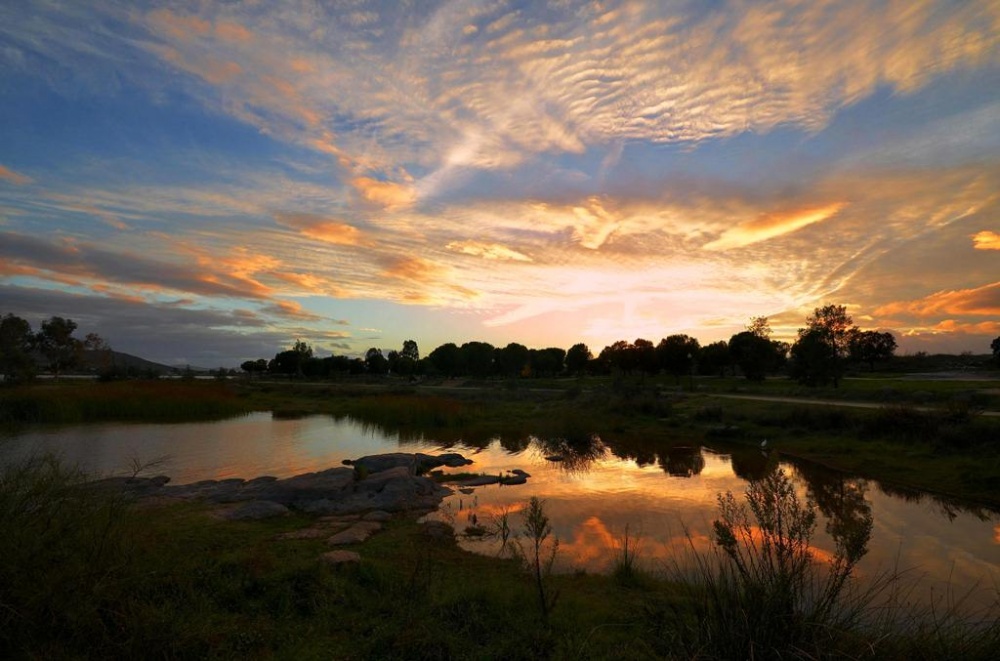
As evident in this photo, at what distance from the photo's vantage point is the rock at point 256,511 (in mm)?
12383

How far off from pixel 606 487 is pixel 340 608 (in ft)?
39.0

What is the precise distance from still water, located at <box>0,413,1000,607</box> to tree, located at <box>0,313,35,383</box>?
28.5 metres

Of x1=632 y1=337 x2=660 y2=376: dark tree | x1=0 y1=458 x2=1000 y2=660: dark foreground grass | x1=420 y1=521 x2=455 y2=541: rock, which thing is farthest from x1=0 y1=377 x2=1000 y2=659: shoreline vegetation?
x1=632 y1=337 x2=660 y2=376: dark tree

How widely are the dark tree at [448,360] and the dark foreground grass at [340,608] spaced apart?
110 m

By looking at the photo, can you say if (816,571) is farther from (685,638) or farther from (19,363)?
(19,363)

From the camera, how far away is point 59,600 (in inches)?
187

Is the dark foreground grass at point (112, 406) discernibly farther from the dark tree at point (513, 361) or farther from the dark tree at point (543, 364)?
the dark tree at point (543, 364)

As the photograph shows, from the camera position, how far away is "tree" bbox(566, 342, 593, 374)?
4459 inches

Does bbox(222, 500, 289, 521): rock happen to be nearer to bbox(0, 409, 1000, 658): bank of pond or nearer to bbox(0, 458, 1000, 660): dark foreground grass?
bbox(0, 409, 1000, 658): bank of pond

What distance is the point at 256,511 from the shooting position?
41.9 ft

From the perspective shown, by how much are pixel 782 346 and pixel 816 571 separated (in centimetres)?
9223

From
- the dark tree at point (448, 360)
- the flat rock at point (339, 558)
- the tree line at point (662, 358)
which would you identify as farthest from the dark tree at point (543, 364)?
the flat rock at point (339, 558)

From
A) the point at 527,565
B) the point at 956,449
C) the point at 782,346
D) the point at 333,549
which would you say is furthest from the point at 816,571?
the point at 782,346

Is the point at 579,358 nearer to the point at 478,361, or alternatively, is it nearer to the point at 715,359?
the point at 478,361
